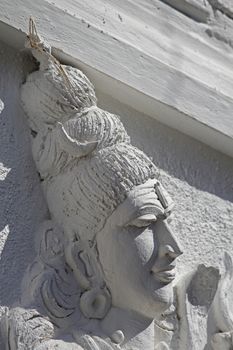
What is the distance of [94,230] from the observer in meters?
2.15

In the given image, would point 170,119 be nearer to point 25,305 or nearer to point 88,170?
point 88,170

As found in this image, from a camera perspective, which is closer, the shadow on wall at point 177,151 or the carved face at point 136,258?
the carved face at point 136,258

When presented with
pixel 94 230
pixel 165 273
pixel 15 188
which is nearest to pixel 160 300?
pixel 165 273

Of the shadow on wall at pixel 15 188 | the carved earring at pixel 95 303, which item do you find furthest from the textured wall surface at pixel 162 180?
the carved earring at pixel 95 303

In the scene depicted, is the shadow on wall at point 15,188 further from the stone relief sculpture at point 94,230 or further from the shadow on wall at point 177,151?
the shadow on wall at point 177,151

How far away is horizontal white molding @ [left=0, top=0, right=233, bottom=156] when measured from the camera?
2254 millimetres

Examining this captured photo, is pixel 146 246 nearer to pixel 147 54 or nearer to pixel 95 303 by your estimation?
pixel 95 303

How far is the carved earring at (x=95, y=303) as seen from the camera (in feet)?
6.99

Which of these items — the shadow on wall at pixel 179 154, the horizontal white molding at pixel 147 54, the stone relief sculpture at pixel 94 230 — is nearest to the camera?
the stone relief sculpture at pixel 94 230

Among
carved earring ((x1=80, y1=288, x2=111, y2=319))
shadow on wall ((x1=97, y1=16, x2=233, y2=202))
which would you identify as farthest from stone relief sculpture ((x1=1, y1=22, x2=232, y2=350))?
shadow on wall ((x1=97, y1=16, x2=233, y2=202))

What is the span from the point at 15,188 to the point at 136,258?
0.75 ft

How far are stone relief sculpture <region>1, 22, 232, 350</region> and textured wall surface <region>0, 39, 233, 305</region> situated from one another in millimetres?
24

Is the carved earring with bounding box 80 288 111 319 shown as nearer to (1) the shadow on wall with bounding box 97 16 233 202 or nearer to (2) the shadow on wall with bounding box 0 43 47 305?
(2) the shadow on wall with bounding box 0 43 47 305

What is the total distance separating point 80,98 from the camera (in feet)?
7.30
